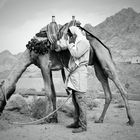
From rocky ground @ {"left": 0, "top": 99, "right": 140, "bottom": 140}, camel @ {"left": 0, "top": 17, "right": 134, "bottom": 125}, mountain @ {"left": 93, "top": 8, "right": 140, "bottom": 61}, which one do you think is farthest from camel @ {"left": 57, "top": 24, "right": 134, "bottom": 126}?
mountain @ {"left": 93, "top": 8, "right": 140, "bottom": 61}

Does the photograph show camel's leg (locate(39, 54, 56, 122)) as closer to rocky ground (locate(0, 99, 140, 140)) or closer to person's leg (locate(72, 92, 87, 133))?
rocky ground (locate(0, 99, 140, 140))

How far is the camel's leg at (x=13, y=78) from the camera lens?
5.47 meters

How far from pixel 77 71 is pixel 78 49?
481 millimetres

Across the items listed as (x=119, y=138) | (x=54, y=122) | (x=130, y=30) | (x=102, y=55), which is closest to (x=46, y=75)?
(x=54, y=122)

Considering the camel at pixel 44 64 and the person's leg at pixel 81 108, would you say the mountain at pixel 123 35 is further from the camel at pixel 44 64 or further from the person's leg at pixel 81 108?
the person's leg at pixel 81 108

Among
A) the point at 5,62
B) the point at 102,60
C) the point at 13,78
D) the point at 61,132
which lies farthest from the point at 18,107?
the point at 5,62

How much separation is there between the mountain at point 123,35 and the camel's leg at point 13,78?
41958 mm

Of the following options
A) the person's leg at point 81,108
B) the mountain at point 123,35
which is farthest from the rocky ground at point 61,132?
the mountain at point 123,35

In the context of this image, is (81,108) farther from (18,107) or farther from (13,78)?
(18,107)

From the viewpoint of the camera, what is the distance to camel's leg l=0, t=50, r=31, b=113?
17.9ft

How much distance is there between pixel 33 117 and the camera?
6480 mm

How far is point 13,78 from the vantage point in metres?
5.71

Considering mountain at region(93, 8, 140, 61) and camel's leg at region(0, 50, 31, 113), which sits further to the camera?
mountain at region(93, 8, 140, 61)

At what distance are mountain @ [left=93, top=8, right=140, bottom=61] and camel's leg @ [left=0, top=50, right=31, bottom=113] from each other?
42.0 m
